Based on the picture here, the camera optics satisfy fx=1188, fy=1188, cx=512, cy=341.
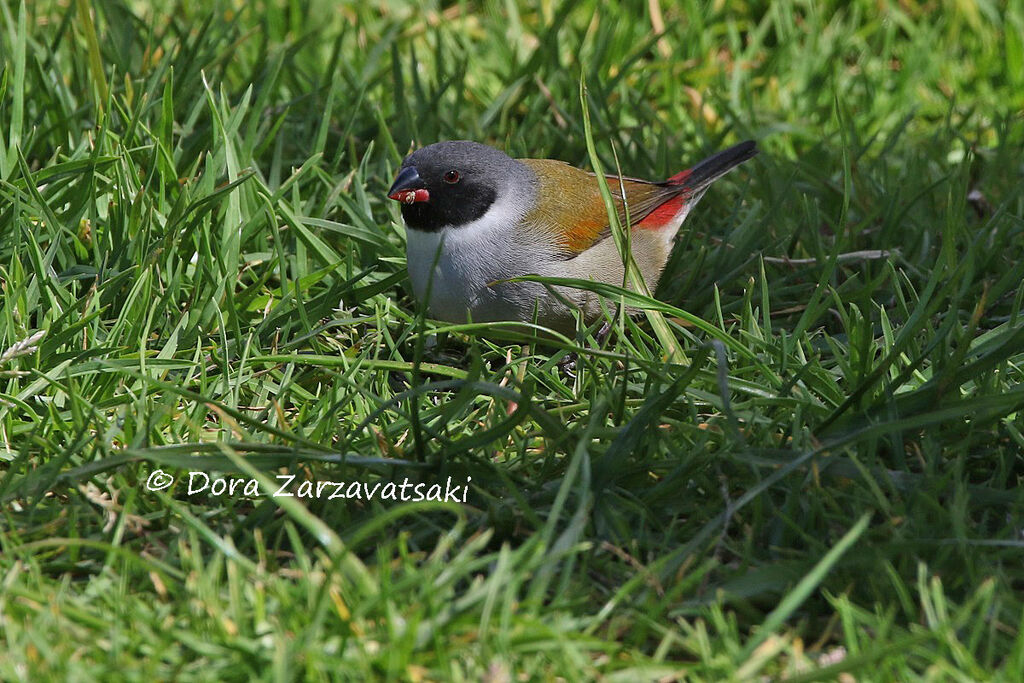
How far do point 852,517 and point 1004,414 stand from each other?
20.7 inches

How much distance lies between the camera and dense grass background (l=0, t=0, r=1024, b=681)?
2.39 metres

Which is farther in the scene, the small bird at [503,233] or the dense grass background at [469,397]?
the small bird at [503,233]

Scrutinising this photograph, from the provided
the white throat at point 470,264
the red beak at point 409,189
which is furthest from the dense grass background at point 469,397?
the red beak at point 409,189

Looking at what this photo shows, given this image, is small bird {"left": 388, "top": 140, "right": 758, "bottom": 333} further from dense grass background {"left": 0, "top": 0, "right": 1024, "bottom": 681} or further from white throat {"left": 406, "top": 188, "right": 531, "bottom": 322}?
dense grass background {"left": 0, "top": 0, "right": 1024, "bottom": 681}

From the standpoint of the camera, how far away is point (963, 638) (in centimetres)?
245

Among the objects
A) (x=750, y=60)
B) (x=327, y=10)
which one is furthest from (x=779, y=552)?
(x=327, y=10)

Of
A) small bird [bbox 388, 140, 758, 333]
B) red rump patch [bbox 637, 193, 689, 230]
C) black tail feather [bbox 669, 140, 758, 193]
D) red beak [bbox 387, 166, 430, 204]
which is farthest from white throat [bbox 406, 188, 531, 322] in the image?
black tail feather [bbox 669, 140, 758, 193]

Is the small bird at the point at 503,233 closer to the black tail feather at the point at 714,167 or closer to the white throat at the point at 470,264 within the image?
the white throat at the point at 470,264

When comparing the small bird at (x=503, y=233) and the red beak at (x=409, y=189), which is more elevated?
the red beak at (x=409, y=189)

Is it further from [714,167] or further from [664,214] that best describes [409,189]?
[714,167]

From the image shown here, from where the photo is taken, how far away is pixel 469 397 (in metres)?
3.11

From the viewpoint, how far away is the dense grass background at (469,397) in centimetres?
239

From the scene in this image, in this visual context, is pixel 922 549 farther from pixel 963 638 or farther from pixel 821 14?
pixel 821 14

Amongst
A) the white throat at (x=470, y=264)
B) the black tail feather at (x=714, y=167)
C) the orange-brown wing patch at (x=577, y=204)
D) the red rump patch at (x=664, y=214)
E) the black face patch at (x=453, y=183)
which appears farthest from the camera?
the black tail feather at (x=714, y=167)
